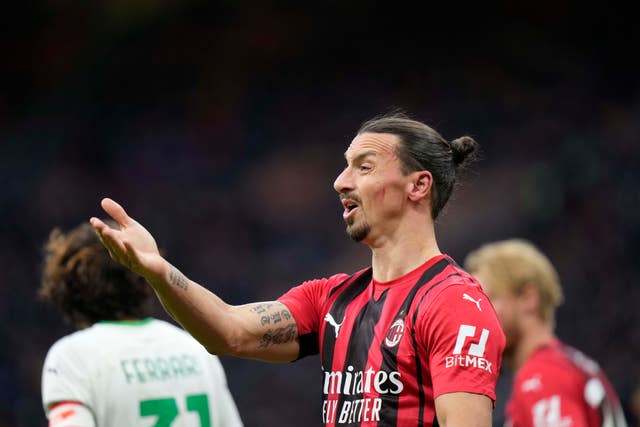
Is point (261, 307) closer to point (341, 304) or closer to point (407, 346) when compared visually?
point (341, 304)

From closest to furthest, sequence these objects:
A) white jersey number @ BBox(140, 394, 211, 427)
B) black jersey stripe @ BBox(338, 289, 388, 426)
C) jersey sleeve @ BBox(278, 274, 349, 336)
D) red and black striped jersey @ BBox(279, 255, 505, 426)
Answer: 1. red and black striped jersey @ BBox(279, 255, 505, 426)
2. black jersey stripe @ BBox(338, 289, 388, 426)
3. jersey sleeve @ BBox(278, 274, 349, 336)
4. white jersey number @ BBox(140, 394, 211, 427)

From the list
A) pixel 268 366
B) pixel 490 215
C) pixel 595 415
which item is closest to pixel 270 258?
pixel 268 366

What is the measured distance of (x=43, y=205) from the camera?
35.3 feet

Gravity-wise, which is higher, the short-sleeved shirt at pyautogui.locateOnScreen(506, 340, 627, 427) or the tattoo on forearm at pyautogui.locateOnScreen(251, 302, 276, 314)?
the tattoo on forearm at pyautogui.locateOnScreen(251, 302, 276, 314)

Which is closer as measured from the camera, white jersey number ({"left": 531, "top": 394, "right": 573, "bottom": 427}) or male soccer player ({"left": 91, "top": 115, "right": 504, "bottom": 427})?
male soccer player ({"left": 91, "top": 115, "right": 504, "bottom": 427})

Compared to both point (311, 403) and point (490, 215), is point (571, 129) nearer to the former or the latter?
point (490, 215)

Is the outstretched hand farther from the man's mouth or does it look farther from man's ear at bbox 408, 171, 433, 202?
man's ear at bbox 408, 171, 433, 202

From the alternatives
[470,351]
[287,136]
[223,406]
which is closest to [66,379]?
[223,406]

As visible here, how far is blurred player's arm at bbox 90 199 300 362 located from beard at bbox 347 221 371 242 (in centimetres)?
35

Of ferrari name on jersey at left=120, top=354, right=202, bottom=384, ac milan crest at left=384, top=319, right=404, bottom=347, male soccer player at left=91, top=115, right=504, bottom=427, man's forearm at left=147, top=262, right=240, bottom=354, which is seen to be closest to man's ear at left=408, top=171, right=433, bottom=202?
male soccer player at left=91, top=115, right=504, bottom=427

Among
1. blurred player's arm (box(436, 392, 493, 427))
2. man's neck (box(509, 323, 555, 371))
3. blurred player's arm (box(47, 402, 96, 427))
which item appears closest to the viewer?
blurred player's arm (box(436, 392, 493, 427))

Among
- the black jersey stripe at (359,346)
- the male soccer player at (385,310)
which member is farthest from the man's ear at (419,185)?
Answer: the black jersey stripe at (359,346)

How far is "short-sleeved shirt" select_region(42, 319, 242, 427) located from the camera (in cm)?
363

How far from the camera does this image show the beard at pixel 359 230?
127 inches
